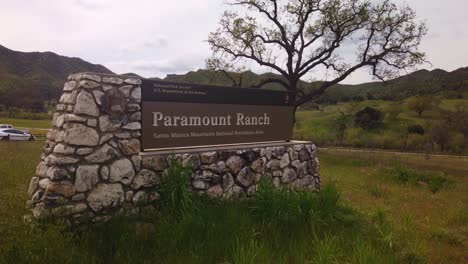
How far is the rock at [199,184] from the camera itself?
5.11m

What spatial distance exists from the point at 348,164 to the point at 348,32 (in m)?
9.90

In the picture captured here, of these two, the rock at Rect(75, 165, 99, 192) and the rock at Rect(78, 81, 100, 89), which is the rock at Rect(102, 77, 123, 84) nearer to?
the rock at Rect(78, 81, 100, 89)

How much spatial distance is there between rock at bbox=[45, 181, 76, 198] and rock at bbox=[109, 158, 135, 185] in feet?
1.65

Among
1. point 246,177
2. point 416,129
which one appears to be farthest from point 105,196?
point 416,129

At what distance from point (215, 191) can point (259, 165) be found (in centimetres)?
120

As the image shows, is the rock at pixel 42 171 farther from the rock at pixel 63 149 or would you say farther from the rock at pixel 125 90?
the rock at pixel 125 90

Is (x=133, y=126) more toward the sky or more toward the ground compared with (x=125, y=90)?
more toward the ground

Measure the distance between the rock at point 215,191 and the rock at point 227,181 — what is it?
Result: 0.33 feet

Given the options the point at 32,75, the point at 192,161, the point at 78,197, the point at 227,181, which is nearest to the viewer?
the point at 78,197

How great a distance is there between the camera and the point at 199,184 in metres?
5.15

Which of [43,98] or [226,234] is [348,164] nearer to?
[226,234]

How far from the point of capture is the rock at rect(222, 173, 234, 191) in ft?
18.1

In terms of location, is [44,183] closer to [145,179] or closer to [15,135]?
[145,179]

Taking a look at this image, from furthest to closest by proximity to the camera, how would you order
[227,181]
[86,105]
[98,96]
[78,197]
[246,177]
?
1. [246,177]
2. [227,181]
3. [98,96]
4. [86,105]
5. [78,197]
